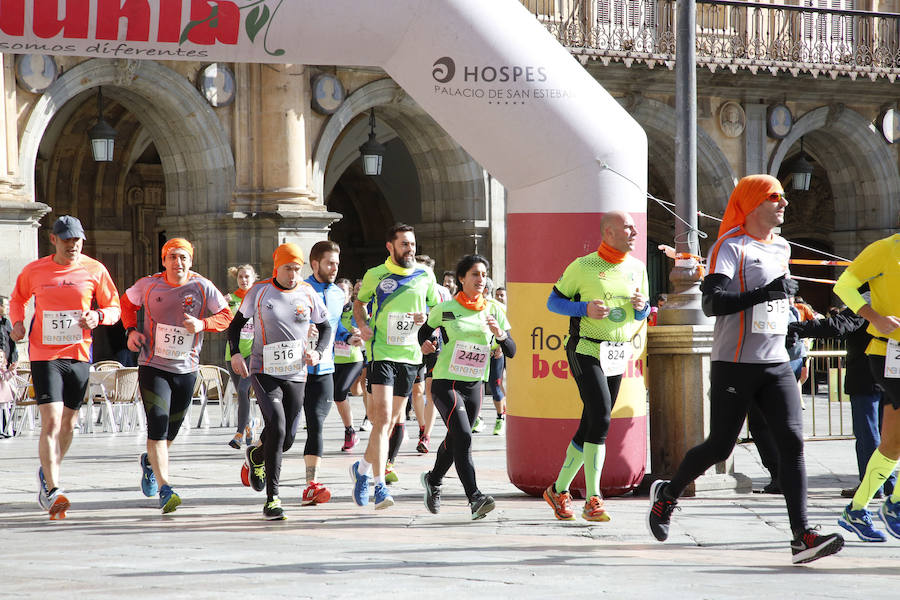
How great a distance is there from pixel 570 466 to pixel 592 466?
0.19 meters

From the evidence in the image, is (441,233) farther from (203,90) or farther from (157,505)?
(157,505)

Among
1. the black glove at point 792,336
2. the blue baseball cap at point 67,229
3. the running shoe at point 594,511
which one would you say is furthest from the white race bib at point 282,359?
the black glove at point 792,336

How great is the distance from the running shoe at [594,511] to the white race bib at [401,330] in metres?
1.75

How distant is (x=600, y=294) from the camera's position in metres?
7.36

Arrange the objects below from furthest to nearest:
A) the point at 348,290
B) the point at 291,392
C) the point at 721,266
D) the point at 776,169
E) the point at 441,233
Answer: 1. the point at 776,169
2. the point at 441,233
3. the point at 348,290
4. the point at 291,392
5. the point at 721,266

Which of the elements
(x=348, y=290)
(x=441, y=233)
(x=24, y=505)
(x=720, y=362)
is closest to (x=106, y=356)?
(x=441, y=233)

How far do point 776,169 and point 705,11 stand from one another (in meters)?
2.99

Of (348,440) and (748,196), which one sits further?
(348,440)


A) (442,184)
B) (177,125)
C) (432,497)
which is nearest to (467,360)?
(432,497)

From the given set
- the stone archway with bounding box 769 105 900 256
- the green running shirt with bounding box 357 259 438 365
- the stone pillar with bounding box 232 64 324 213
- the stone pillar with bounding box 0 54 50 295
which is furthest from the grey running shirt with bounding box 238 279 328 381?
the stone archway with bounding box 769 105 900 256

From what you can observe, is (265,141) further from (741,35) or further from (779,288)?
(779,288)

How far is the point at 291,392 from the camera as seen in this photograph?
311 inches

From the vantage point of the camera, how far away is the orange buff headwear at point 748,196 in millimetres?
6395

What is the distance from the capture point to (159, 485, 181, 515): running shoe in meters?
7.86
